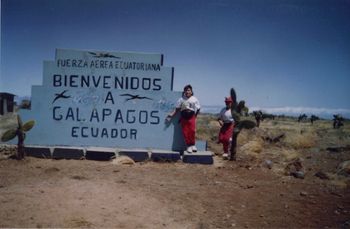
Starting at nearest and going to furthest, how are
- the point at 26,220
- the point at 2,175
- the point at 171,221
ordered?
the point at 26,220, the point at 171,221, the point at 2,175

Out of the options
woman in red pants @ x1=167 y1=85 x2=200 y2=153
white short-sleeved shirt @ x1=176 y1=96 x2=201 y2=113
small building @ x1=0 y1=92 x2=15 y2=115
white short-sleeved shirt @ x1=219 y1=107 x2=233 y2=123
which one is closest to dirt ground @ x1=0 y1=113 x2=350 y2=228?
woman in red pants @ x1=167 y1=85 x2=200 y2=153

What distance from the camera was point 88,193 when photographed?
5.10m

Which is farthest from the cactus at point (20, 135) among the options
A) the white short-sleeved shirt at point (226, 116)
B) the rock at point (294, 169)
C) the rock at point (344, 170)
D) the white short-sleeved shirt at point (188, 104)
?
the rock at point (344, 170)

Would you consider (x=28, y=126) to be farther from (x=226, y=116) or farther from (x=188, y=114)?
(x=226, y=116)

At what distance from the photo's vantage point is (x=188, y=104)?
841 centimetres

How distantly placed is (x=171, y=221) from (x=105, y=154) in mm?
4073

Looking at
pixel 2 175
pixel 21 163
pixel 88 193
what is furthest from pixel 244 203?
pixel 21 163

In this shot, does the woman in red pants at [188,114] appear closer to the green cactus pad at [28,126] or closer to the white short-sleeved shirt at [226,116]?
the white short-sleeved shirt at [226,116]

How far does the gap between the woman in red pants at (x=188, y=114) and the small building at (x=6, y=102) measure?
19.1 metres

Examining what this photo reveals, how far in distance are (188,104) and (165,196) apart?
11.3 feet

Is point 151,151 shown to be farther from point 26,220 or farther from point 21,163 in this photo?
point 26,220

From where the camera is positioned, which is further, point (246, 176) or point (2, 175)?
point (246, 176)

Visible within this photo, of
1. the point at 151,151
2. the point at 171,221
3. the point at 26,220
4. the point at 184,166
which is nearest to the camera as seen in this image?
the point at 26,220

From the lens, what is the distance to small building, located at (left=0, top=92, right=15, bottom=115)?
23.9 m
